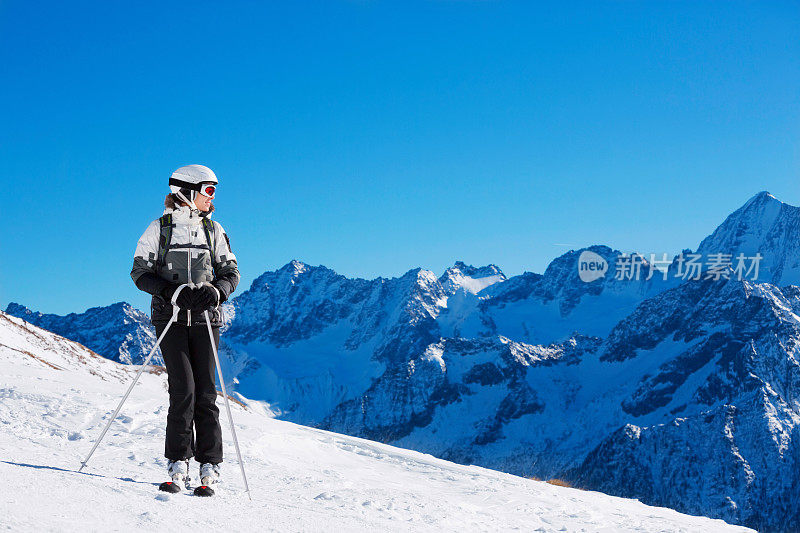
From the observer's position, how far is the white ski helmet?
749 cm

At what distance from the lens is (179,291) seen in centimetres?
710

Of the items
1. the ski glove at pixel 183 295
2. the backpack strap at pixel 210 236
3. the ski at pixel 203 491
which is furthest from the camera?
the backpack strap at pixel 210 236

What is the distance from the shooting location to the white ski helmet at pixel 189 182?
7.49 m

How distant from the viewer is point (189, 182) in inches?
296

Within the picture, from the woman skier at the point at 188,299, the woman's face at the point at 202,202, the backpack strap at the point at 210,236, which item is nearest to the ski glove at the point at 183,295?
the woman skier at the point at 188,299

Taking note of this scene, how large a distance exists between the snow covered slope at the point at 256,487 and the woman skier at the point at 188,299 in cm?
53

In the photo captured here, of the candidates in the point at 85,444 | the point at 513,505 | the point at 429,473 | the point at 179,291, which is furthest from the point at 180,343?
the point at 429,473

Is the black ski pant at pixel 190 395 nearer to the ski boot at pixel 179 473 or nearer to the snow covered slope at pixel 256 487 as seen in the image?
the ski boot at pixel 179 473

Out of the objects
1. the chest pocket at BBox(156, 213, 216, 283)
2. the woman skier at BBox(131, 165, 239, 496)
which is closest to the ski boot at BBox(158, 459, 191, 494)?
the woman skier at BBox(131, 165, 239, 496)

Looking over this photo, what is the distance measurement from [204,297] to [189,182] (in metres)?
1.33

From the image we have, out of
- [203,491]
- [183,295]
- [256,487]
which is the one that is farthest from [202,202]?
[256,487]

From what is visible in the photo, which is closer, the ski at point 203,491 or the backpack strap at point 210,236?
the ski at point 203,491

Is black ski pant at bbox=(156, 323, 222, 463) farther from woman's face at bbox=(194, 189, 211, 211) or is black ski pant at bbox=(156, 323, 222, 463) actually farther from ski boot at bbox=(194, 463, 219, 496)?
woman's face at bbox=(194, 189, 211, 211)

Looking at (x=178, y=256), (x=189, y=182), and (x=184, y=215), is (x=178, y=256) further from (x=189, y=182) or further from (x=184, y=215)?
(x=189, y=182)
